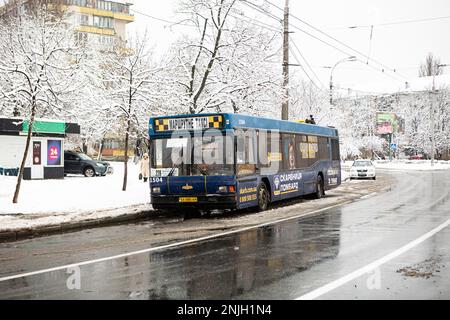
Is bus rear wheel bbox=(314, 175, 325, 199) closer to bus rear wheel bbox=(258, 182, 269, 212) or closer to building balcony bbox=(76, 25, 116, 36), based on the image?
bus rear wheel bbox=(258, 182, 269, 212)

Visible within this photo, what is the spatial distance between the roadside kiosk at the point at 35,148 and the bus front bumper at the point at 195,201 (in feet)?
50.5

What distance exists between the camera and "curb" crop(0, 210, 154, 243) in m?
12.2

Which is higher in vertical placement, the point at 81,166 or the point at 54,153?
the point at 54,153

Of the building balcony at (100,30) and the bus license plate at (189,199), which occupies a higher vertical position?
the building balcony at (100,30)

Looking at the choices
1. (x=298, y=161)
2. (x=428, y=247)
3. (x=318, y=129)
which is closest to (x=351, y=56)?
(x=318, y=129)

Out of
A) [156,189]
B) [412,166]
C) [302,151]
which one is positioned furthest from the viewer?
[412,166]

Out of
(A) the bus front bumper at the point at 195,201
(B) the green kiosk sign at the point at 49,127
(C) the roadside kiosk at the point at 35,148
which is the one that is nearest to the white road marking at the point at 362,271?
(A) the bus front bumper at the point at 195,201

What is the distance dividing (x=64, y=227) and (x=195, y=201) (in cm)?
357

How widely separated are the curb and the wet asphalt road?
2.48ft

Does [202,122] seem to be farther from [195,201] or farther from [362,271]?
[362,271]

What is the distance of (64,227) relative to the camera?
13477 millimetres

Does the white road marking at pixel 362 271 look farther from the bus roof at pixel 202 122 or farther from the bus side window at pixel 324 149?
the bus side window at pixel 324 149

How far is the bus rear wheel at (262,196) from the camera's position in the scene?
16781 millimetres

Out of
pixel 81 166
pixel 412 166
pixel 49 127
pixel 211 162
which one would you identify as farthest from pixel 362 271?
pixel 412 166
